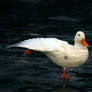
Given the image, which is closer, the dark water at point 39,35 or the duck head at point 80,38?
the dark water at point 39,35

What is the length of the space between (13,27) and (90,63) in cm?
568

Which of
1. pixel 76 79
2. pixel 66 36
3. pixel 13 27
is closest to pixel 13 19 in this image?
pixel 13 27

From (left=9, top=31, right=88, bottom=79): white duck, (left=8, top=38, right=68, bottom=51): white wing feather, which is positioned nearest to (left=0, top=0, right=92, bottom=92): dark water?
(left=9, top=31, right=88, bottom=79): white duck

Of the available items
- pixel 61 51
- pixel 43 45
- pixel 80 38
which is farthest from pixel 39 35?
pixel 43 45

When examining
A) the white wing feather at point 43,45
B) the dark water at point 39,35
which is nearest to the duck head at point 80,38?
the white wing feather at point 43,45

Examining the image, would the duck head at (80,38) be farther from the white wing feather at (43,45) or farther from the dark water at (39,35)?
the dark water at (39,35)

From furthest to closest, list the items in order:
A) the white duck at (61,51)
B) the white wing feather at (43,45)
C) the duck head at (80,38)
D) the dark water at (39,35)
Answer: the duck head at (80,38), the white duck at (61,51), the white wing feather at (43,45), the dark water at (39,35)

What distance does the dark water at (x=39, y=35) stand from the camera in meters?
9.88

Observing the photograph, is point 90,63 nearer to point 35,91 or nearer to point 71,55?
point 71,55

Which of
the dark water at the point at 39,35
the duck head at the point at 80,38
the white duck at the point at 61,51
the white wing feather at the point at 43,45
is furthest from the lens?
the duck head at the point at 80,38

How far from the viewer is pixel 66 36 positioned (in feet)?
49.1

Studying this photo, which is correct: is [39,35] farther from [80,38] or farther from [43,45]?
[43,45]

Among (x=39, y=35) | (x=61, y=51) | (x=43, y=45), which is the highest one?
(x=43, y=45)

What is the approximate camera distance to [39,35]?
15047mm
